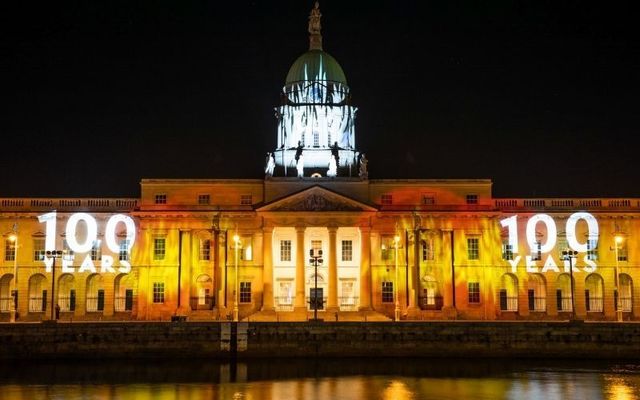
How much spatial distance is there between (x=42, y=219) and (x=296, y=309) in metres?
23.8

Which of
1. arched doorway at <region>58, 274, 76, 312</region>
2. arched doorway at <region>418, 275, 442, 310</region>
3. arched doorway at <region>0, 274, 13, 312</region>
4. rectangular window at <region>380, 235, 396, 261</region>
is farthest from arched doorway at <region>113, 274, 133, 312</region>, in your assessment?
arched doorway at <region>418, 275, 442, 310</region>

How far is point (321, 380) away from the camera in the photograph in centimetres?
5272

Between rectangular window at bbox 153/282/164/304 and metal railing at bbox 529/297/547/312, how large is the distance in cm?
3228

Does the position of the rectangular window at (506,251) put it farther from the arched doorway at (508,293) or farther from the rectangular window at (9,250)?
the rectangular window at (9,250)

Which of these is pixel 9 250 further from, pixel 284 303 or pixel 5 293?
pixel 284 303

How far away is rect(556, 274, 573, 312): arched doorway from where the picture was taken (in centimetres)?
8362

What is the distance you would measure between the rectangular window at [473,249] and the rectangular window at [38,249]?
37116 millimetres

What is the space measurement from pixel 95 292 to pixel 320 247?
20225mm

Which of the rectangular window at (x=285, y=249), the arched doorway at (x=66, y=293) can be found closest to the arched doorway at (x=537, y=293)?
the rectangular window at (x=285, y=249)

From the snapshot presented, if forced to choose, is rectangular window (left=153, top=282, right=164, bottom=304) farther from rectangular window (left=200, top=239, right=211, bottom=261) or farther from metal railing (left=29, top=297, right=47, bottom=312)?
metal railing (left=29, top=297, right=47, bottom=312)

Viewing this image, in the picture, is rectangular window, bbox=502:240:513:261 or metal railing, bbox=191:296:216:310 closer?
metal railing, bbox=191:296:216:310

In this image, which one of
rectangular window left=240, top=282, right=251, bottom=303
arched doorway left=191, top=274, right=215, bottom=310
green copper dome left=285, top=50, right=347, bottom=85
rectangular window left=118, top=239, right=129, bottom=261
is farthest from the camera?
green copper dome left=285, top=50, right=347, bottom=85

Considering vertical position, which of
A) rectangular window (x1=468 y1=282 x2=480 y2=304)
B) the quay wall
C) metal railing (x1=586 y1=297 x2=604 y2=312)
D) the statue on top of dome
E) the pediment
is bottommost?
the quay wall

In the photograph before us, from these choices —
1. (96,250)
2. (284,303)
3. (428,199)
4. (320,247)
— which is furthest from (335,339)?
(96,250)
